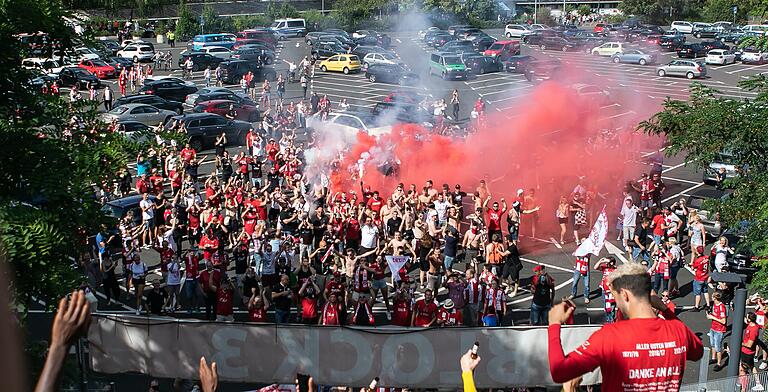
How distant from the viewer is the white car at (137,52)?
4916 cm

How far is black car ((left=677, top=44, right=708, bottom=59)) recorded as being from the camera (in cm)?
5269

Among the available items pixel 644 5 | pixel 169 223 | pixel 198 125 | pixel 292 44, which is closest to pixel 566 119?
pixel 198 125

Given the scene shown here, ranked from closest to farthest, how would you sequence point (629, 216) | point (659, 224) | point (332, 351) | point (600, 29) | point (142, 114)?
point (332, 351)
point (659, 224)
point (629, 216)
point (142, 114)
point (600, 29)

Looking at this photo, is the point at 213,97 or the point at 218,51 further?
the point at 218,51

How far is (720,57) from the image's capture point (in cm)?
5025

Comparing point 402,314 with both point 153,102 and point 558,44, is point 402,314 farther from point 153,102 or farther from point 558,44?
point 558,44

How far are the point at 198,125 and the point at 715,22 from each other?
54071mm

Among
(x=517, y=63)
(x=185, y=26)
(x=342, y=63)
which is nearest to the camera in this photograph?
(x=517, y=63)

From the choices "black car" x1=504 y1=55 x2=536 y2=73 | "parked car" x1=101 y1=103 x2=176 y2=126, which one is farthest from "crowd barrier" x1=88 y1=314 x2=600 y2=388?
"black car" x1=504 y1=55 x2=536 y2=73

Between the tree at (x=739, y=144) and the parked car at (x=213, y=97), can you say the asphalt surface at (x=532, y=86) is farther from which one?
the parked car at (x=213, y=97)

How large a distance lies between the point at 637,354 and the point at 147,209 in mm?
16028

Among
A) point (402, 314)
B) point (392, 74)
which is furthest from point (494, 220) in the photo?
point (392, 74)

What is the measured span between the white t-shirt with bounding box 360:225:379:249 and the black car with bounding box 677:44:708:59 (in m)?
40.6

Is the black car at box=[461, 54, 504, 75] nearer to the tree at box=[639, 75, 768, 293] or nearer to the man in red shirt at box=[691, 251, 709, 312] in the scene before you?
the tree at box=[639, 75, 768, 293]
